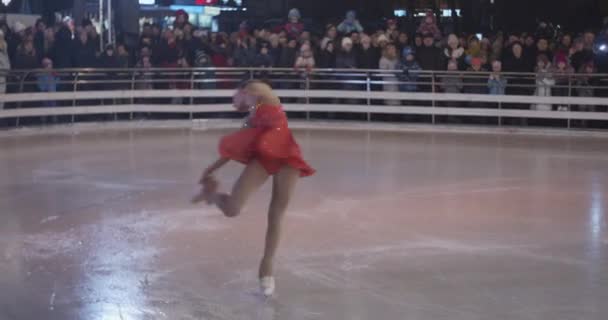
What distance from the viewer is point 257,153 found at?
19.4 feet

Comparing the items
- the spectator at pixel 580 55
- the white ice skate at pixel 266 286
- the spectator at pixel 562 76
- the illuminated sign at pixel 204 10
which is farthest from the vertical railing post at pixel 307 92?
the white ice skate at pixel 266 286

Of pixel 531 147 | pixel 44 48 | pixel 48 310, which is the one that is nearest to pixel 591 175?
pixel 531 147

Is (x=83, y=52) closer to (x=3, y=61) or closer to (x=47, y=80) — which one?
(x=47, y=80)

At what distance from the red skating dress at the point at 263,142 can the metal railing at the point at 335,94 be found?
11.0 metres

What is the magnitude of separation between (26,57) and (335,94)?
525 centimetres

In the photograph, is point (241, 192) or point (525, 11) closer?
point (241, 192)

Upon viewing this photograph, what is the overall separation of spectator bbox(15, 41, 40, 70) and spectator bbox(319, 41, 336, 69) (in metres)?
4.87

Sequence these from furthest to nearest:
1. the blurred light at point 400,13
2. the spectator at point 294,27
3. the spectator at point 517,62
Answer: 1. the blurred light at point 400,13
2. the spectator at point 294,27
3. the spectator at point 517,62

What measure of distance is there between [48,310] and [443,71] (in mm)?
11919

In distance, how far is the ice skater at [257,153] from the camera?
5898 mm

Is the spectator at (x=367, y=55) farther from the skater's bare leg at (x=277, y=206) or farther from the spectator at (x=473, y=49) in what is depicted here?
the skater's bare leg at (x=277, y=206)

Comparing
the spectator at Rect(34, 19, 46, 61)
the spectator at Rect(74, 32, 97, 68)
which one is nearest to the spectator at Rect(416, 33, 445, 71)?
the spectator at Rect(74, 32, 97, 68)

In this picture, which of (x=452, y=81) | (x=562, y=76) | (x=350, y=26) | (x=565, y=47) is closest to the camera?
(x=562, y=76)

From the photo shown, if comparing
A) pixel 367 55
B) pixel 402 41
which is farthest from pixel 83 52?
pixel 402 41
